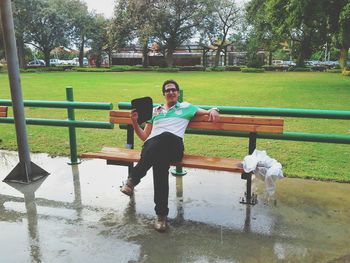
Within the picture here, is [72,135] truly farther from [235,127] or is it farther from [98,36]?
[98,36]

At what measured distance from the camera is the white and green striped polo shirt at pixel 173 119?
171 inches

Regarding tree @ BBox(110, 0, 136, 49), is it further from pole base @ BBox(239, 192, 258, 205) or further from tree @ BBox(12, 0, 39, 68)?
pole base @ BBox(239, 192, 258, 205)

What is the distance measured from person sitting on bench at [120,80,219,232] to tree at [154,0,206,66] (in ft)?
141

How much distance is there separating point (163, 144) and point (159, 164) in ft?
0.74

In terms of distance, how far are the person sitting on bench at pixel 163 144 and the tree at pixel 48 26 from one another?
48389 mm

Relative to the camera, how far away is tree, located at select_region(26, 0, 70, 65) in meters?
48.8

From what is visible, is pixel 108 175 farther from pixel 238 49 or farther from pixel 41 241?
pixel 238 49

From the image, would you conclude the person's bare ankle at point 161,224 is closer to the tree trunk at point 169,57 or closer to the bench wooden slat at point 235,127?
the bench wooden slat at point 235,127

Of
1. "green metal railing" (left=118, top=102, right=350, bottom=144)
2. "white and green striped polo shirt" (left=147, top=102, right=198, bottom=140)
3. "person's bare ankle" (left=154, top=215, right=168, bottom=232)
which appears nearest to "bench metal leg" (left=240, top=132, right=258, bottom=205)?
"green metal railing" (left=118, top=102, right=350, bottom=144)

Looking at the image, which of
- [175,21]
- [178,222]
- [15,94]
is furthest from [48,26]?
[178,222]

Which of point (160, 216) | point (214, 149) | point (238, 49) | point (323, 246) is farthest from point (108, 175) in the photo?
point (238, 49)

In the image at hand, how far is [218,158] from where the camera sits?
4453 mm

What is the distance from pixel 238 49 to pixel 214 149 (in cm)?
5053

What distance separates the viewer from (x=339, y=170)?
5.77 metres
